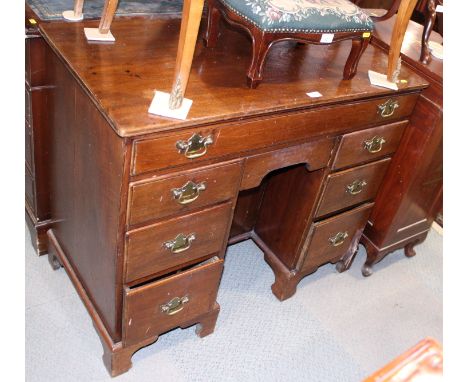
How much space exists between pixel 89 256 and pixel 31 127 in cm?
47

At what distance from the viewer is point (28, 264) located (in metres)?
1.89

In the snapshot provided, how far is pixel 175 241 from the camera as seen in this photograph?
136cm

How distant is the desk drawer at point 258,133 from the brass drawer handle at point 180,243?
251mm

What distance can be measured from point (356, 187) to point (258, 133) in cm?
61

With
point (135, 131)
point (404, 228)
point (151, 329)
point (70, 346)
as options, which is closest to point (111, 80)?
point (135, 131)

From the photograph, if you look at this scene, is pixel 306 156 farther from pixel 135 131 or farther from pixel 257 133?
pixel 135 131

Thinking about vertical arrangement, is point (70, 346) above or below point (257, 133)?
below

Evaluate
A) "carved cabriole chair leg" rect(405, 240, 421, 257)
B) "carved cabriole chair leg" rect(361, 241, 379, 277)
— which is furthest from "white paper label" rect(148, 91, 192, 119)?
"carved cabriole chair leg" rect(405, 240, 421, 257)

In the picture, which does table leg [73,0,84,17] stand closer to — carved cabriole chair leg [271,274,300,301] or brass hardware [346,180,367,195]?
brass hardware [346,180,367,195]

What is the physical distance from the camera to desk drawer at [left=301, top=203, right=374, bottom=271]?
1.83 metres

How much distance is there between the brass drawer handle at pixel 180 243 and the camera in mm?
1357

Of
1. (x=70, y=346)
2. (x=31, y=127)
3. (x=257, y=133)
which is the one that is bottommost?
(x=70, y=346)

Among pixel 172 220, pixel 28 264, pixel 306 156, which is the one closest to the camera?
pixel 172 220

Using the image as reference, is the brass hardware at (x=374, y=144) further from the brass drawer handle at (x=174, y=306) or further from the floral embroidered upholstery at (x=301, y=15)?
A: the brass drawer handle at (x=174, y=306)
